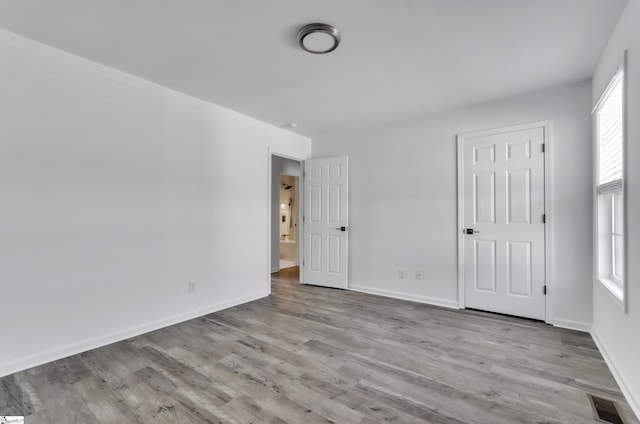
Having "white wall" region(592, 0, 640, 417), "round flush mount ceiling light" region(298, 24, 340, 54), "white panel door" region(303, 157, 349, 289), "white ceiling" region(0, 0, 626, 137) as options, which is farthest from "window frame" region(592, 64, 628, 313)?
"white panel door" region(303, 157, 349, 289)

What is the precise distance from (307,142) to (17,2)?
363 centimetres

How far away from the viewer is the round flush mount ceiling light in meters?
2.14

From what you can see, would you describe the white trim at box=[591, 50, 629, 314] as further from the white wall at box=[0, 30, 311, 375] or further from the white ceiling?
the white wall at box=[0, 30, 311, 375]

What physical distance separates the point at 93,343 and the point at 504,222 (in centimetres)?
420

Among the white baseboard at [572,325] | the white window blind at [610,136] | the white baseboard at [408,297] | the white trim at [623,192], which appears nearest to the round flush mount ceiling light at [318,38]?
the white trim at [623,192]

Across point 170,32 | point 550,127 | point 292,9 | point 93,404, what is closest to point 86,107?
point 170,32

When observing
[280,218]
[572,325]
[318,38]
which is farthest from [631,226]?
[280,218]

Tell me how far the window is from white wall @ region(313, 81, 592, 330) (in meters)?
0.28

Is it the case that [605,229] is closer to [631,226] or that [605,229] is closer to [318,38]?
[631,226]

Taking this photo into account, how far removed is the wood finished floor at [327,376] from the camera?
5.90ft

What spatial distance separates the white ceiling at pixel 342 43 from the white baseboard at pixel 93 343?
7.84 feet

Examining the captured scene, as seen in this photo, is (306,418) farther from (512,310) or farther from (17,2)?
(17,2)

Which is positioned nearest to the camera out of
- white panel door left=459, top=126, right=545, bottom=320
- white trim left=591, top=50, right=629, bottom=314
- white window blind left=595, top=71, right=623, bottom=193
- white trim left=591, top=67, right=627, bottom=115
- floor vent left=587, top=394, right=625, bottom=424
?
floor vent left=587, top=394, right=625, bottom=424

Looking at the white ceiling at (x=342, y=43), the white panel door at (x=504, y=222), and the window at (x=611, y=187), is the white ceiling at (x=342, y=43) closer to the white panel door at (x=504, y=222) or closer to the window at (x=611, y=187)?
the window at (x=611, y=187)
